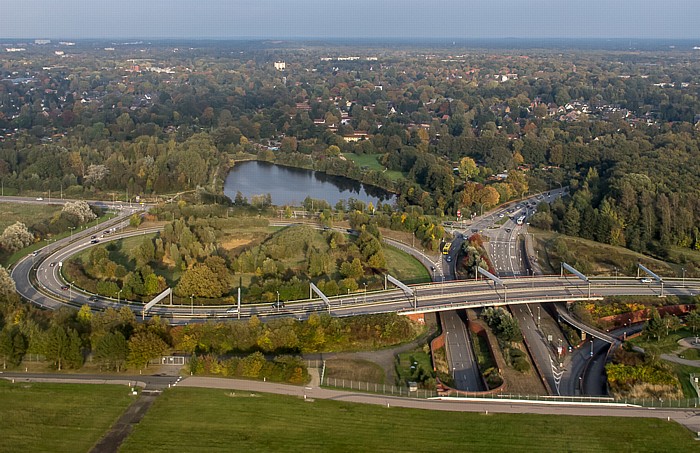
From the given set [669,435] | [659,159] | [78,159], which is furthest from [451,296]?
[78,159]

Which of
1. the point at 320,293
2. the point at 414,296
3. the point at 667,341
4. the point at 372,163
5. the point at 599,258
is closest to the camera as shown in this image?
the point at 667,341

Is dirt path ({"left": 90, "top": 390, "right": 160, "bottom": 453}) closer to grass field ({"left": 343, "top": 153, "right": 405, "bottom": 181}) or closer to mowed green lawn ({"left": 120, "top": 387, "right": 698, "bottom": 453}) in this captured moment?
mowed green lawn ({"left": 120, "top": 387, "right": 698, "bottom": 453})

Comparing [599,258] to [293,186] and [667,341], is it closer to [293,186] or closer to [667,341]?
[667,341]

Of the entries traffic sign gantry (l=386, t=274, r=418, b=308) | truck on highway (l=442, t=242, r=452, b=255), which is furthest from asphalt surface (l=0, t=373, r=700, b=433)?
truck on highway (l=442, t=242, r=452, b=255)

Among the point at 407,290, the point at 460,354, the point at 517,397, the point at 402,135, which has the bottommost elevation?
the point at 460,354

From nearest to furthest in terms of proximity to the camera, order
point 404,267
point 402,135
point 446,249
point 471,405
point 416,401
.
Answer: point 471,405
point 416,401
point 404,267
point 446,249
point 402,135

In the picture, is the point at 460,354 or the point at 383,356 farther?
the point at 460,354

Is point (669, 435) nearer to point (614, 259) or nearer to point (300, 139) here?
point (614, 259)

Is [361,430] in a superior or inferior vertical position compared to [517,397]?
superior

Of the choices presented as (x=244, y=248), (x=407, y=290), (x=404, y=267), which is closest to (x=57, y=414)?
(x=407, y=290)
